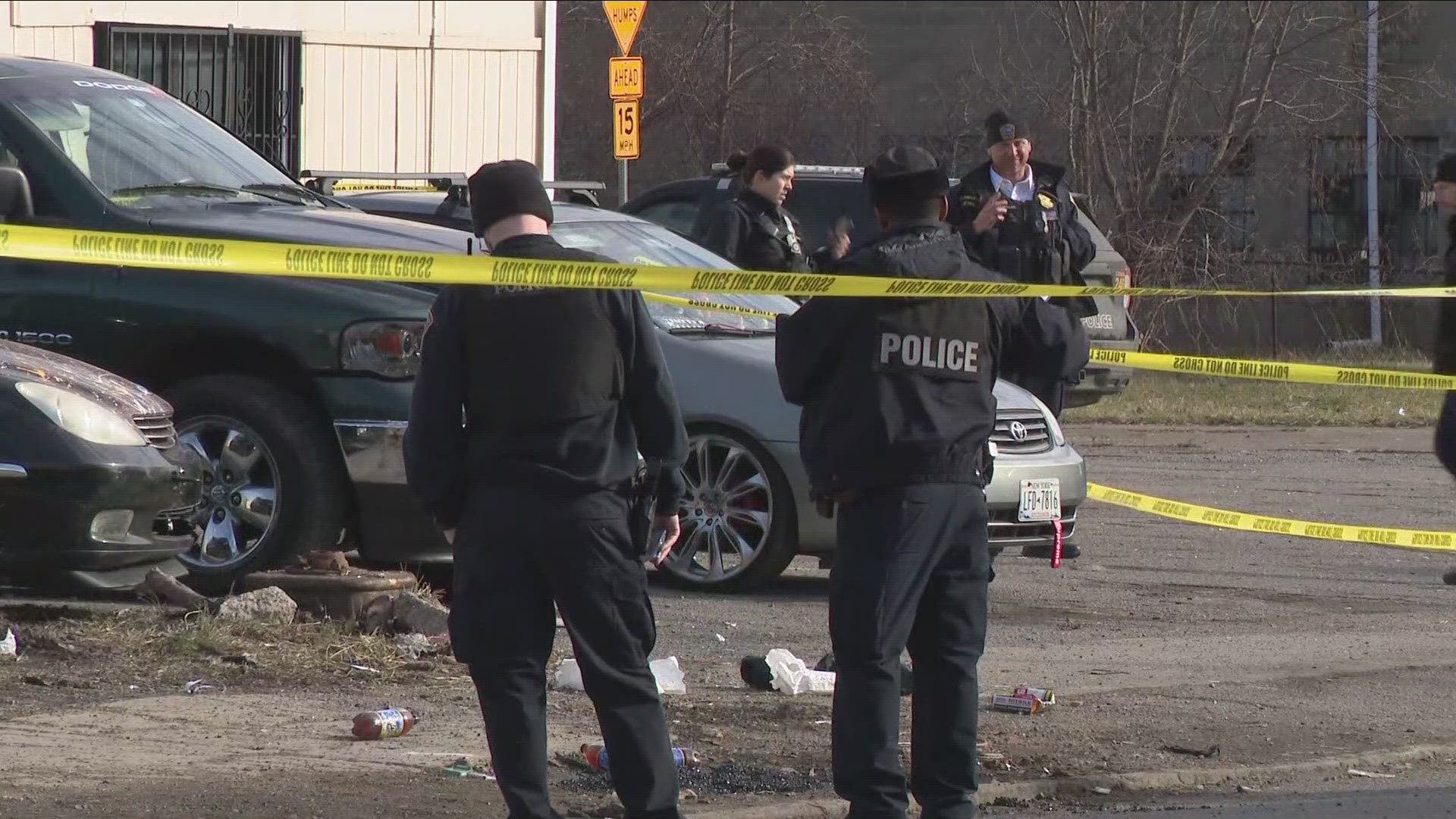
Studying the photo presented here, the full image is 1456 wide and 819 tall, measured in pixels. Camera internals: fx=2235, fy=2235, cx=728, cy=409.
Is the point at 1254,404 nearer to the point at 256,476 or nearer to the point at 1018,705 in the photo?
the point at 256,476

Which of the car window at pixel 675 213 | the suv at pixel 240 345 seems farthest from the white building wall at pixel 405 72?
the suv at pixel 240 345

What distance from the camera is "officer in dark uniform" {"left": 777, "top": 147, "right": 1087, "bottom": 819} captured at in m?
5.33

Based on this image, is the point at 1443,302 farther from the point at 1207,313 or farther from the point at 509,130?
the point at 1207,313

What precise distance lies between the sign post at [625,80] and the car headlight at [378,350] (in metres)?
7.13

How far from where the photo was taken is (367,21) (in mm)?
18094

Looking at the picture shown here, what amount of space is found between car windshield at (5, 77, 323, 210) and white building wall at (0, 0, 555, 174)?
7.44 m

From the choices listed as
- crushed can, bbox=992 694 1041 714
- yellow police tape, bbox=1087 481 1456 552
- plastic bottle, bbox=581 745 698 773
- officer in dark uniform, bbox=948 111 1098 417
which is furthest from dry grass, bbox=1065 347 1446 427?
plastic bottle, bbox=581 745 698 773

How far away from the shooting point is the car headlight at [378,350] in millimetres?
8422

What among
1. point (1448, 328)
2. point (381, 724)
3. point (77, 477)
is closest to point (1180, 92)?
point (1448, 328)

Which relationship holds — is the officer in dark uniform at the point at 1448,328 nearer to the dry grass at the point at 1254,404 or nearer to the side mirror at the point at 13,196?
the side mirror at the point at 13,196

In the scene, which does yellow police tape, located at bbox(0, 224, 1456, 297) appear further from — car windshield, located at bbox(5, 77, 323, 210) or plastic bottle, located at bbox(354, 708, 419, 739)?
car windshield, located at bbox(5, 77, 323, 210)

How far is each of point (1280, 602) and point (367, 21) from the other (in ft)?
34.8

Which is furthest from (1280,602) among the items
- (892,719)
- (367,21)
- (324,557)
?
(367,21)

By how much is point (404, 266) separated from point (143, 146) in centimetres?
399
